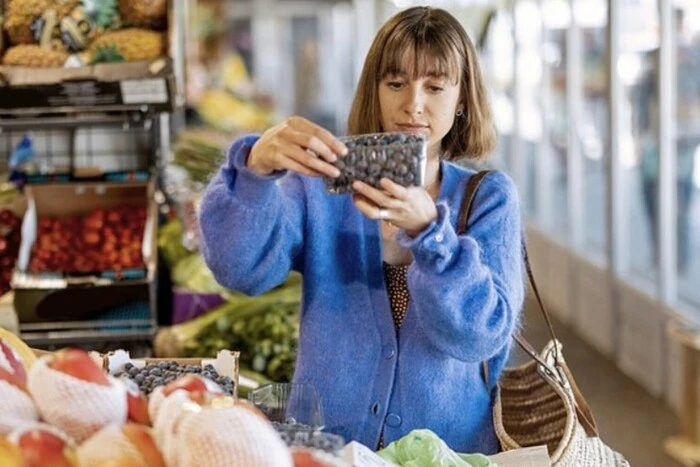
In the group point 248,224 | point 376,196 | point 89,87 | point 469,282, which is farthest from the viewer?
point 89,87

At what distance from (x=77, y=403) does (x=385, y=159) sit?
0.62 meters

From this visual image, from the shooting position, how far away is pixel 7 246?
413 cm

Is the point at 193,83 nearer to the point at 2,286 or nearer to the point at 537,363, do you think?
the point at 2,286

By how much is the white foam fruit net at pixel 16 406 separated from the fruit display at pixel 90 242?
2.37 meters

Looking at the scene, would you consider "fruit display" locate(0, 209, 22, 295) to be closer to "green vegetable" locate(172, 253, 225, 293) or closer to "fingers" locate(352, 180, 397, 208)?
"green vegetable" locate(172, 253, 225, 293)

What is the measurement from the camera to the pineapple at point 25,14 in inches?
141

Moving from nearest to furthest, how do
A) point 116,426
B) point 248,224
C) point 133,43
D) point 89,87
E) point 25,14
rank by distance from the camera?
point 116,426, point 248,224, point 25,14, point 89,87, point 133,43

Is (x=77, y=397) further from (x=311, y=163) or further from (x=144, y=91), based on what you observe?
(x=144, y=91)

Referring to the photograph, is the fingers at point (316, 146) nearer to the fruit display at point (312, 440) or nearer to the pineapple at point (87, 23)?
the fruit display at point (312, 440)

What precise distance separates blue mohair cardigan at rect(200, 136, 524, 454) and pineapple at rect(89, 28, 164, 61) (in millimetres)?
1564

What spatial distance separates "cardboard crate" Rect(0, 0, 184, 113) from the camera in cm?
367

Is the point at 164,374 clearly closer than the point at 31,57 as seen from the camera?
Yes

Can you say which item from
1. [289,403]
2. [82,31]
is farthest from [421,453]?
[82,31]

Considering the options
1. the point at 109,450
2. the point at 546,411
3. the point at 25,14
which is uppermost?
the point at 25,14
